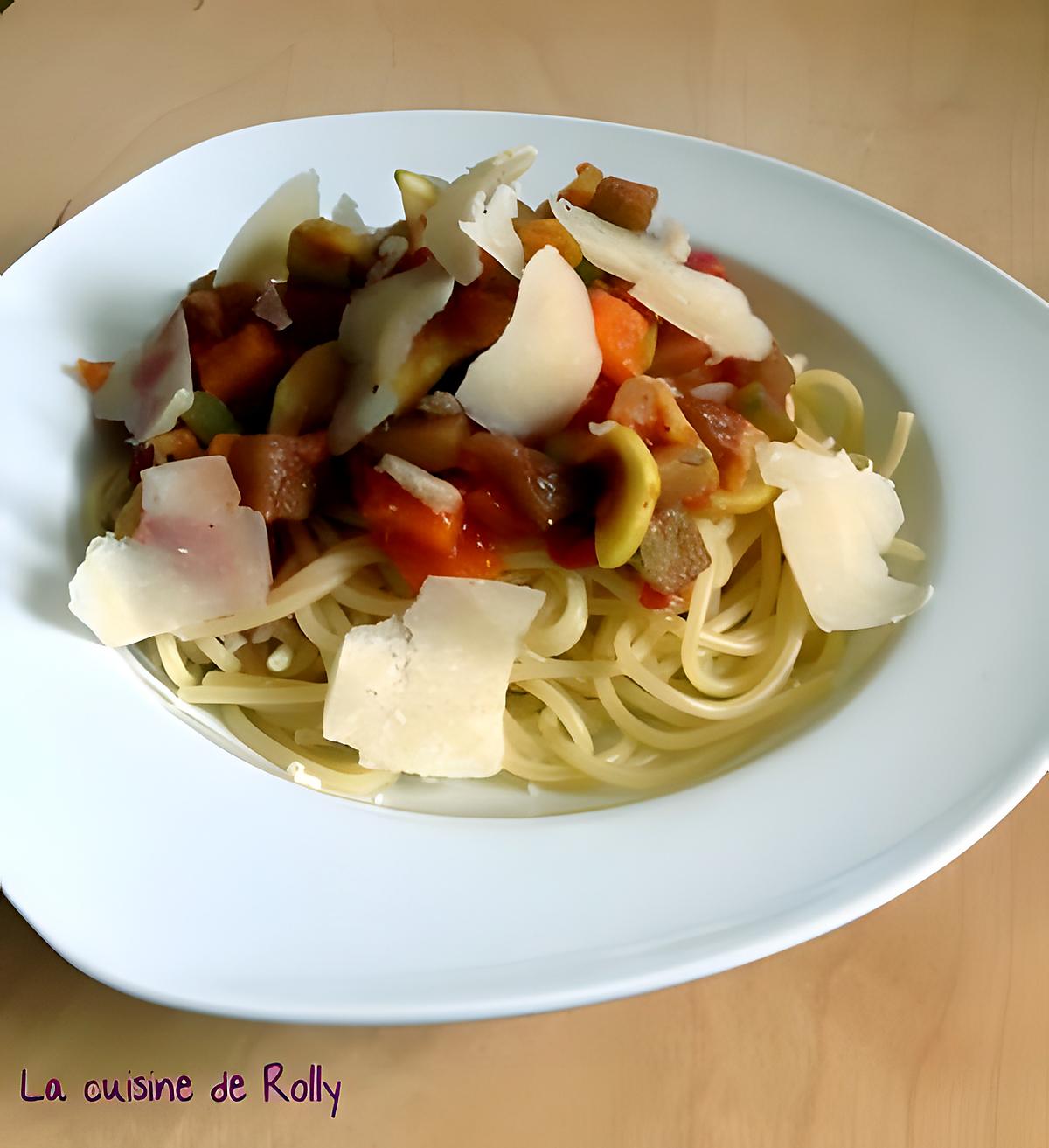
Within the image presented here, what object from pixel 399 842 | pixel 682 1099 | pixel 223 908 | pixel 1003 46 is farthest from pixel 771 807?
pixel 1003 46

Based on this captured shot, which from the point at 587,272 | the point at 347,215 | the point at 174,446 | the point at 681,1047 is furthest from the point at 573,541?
the point at 347,215

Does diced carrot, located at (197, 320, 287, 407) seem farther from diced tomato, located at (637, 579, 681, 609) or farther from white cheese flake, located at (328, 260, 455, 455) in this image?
diced tomato, located at (637, 579, 681, 609)

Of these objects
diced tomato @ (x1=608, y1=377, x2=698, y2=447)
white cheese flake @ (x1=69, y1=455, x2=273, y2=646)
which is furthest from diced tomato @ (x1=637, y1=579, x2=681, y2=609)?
white cheese flake @ (x1=69, y1=455, x2=273, y2=646)

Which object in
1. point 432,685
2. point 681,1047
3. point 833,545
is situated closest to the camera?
point 681,1047

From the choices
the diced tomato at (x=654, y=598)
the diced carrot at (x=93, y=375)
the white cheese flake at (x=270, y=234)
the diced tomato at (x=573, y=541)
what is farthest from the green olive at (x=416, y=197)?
the diced tomato at (x=654, y=598)

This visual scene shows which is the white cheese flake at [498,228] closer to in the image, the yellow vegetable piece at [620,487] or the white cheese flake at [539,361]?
the white cheese flake at [539,361]

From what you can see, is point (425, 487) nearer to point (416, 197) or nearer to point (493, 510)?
point (493, 510)

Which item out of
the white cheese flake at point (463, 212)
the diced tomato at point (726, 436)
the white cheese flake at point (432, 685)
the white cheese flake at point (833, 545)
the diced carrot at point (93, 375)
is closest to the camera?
the white cheese flake at point (432, 685)

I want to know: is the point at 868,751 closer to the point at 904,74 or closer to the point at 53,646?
the point at 53,646
